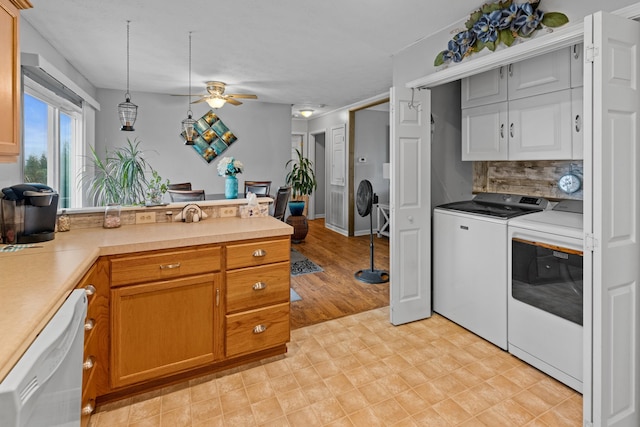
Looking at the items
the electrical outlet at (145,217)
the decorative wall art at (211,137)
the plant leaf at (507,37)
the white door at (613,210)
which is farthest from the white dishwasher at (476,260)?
the decorative wall art at (211,137)

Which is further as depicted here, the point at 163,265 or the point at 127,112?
the point at 127,112

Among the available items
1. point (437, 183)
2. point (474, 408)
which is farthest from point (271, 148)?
point (474, 408)

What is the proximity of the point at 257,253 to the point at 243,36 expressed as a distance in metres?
1.86

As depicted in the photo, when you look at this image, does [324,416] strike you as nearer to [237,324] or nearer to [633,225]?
[237,324]

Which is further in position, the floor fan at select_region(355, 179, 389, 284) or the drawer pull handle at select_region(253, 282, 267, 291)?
the floor fan at select_region(355, 179, 389, 284)

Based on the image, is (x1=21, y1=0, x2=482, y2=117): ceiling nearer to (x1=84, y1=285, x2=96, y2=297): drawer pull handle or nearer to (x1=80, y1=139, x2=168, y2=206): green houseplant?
(x1=80, y1=139, x2=168, y2=206): green houseplant

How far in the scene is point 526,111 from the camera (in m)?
2.50

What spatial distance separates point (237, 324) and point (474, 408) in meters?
1.41

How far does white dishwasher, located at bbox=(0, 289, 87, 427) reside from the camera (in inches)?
28.0

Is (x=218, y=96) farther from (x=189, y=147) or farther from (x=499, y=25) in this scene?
(x=499, y=25)

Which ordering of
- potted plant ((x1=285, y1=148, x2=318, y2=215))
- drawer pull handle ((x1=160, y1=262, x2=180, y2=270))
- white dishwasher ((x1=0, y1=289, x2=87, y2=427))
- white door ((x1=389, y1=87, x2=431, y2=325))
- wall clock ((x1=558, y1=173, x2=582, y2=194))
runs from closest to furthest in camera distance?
white dishwasher ((x1=0, y1=289, x2=87, y2=427))
drawer pull handle ((x1=160, y1=262, x2=180, y2=270))
wall clock ((x1=558, y1=173, x2=582, y2=194))
white door ((x1=389, y1=87, x2=431, y2=325))
potted plant ((x1=285, y1=148, x2=318, y2=215))

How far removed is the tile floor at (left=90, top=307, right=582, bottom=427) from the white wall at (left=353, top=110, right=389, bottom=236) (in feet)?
13.0

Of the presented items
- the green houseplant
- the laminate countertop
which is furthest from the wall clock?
the green houseplant

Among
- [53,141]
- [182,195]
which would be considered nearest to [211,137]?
[182,195]
